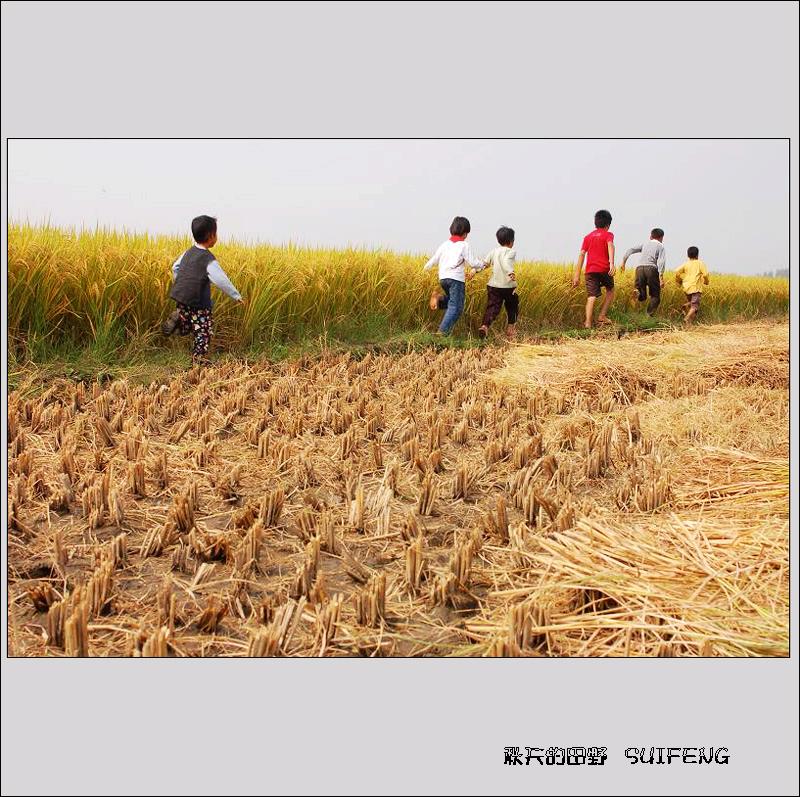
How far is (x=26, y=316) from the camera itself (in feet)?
16.5

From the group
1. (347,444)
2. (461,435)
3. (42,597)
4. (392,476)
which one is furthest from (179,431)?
(42,597)

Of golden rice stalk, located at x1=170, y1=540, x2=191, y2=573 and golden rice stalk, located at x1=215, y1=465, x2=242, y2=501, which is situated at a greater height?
golden rice stalk, located at x1=215, y1=465, x2=242, y2=501

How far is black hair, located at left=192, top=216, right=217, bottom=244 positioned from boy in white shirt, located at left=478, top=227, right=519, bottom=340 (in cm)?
328

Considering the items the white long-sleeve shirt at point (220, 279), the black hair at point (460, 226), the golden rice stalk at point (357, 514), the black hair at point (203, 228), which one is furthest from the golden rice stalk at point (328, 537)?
the black hair at point (460, 226)

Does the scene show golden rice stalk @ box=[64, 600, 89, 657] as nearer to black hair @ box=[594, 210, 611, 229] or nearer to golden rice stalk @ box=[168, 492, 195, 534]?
golden rice stalk @ box=[168, 492, 195, 534]

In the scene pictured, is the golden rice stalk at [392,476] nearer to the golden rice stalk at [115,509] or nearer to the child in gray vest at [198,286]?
the golden rice stalk at [115,509]

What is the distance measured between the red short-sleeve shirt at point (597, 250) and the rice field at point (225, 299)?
3.30 feet

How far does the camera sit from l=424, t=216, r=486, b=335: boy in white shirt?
7023 mm

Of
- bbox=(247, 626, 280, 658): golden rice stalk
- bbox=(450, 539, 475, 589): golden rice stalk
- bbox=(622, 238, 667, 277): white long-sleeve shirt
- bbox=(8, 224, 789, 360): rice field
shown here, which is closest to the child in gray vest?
bbox=(8, 224, 789, 360): rice field

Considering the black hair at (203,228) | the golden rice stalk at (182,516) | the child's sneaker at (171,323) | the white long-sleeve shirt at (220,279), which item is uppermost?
the black hair at (203,228)

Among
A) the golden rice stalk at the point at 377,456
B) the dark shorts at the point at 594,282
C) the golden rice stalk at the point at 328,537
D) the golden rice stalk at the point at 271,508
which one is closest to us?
the golden rice stalk at the point at 328,537

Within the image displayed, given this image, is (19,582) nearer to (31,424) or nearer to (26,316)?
(31,424)

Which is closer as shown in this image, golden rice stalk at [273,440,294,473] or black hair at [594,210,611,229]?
golden rice stalk at [273,440,294,473]

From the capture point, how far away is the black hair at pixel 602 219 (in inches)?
320
